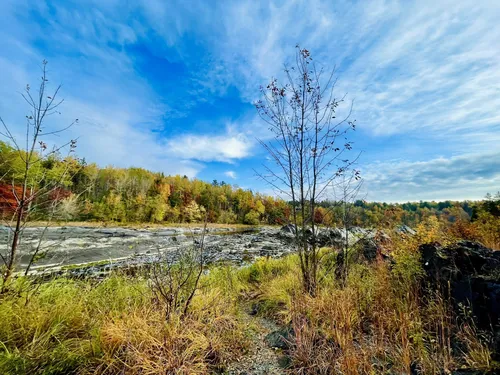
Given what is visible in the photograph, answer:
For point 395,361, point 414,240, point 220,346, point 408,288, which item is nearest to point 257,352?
point 220,346

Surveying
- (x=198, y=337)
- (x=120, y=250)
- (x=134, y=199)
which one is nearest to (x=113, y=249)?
(x=120, y=250)

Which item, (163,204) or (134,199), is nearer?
(163,204)

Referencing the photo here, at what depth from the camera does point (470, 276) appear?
2.95m

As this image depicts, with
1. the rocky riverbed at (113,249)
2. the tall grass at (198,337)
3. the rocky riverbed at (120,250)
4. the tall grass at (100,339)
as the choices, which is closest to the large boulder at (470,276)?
the tall grass at (198,337)

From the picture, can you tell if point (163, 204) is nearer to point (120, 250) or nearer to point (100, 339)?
point (120, 250)

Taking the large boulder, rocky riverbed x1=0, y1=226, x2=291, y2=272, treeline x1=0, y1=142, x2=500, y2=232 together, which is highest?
treeline x1=0, y1=142, x2=500, y2=232

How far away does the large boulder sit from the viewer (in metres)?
2.56

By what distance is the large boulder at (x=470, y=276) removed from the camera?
256cm

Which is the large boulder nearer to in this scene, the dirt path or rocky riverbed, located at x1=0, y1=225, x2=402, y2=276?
rocky riverbed, located at x1=0, y1=225, x2=402, y2=276

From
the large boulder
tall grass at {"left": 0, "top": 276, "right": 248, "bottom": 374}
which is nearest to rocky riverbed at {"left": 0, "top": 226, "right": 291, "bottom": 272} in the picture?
tall grass at {"left": 0, "top": 276, "right": 248, "bottom": 374}

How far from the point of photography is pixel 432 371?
2.12 m

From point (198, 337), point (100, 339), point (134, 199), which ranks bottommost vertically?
point (198, 337)

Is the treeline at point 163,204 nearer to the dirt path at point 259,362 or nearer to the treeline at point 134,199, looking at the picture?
the treeline at point 134,199

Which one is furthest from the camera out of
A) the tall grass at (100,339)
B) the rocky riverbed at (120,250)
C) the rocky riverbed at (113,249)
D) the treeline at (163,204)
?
the rocky riverbed at (120,250)
